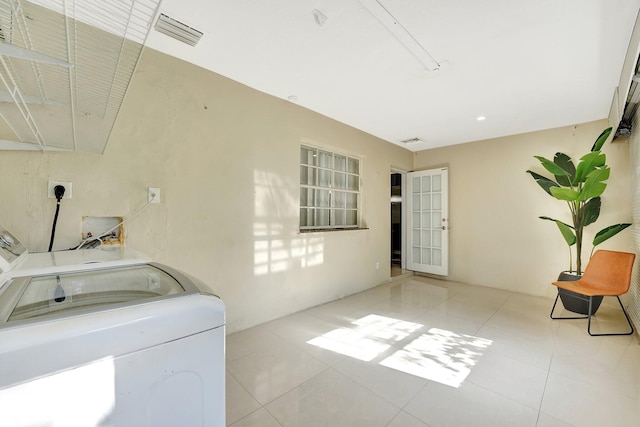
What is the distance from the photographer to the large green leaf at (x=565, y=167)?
11.5 feet

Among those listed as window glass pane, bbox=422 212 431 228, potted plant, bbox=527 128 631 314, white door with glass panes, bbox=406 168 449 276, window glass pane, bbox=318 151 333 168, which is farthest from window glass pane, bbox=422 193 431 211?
window glass pane, bbox=318 151 333 168

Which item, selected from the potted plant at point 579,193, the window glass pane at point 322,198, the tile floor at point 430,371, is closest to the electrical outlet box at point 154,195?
the tile floor at point 430,371

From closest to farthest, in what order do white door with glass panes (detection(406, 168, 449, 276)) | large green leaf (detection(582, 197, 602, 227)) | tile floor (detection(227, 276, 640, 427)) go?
tile floor (detection(227, 276, 640, 427)), large green leaf (detection(582, 197, 602, 227)), white door with glass panes (detection(406, 168, 449, 276))

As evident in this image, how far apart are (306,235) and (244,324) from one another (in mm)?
1250

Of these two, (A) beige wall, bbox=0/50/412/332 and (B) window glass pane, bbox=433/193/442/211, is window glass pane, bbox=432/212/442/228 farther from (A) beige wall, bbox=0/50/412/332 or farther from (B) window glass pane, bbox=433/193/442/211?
(A) beige wall, bbox=0/50/412/332

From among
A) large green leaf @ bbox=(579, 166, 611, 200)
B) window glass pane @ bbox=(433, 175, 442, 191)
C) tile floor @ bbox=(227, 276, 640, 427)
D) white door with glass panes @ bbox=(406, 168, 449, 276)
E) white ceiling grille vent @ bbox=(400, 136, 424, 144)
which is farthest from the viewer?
window glass pane @ bbox=(433, 175, 442, 191)

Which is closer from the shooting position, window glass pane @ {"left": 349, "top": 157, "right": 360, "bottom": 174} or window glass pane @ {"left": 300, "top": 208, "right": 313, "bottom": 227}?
window glass pane @ {"left": 300, "top": 208, "right": 313, "bottom": 227}

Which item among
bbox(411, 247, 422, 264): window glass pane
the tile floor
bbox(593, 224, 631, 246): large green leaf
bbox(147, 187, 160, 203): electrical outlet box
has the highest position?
bbox(147, 187, 160, 203): electrical outlet box

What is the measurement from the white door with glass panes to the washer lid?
4877 mm

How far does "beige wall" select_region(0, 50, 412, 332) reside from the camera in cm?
184

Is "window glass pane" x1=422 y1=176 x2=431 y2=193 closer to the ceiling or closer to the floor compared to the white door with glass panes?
closer to the ceiling

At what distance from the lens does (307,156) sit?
3672mm

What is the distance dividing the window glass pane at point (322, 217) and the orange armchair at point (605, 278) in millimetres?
2808

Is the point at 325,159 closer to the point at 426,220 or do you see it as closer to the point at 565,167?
the point at 426,220
